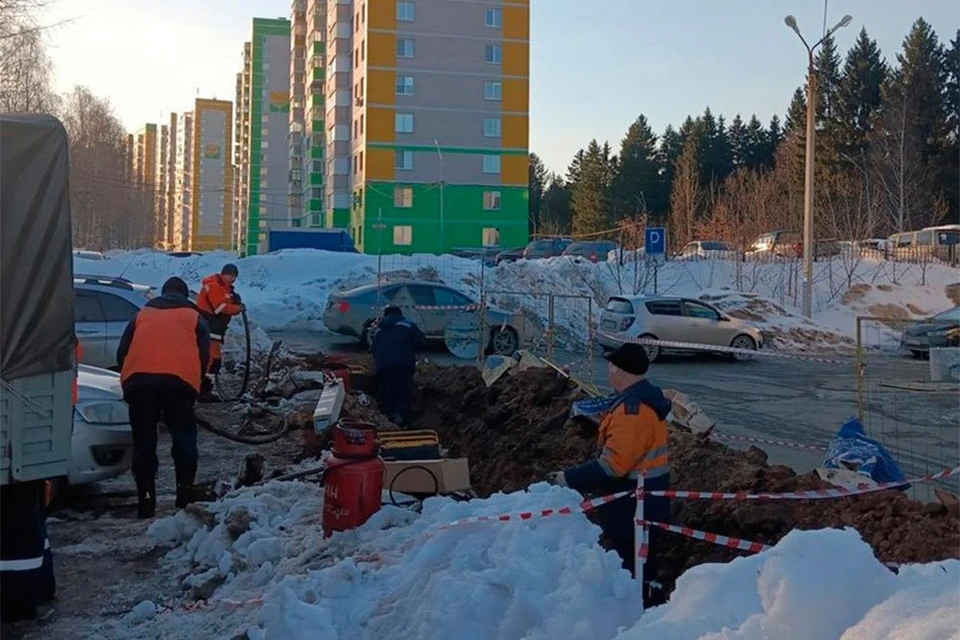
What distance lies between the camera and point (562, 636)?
4.13m

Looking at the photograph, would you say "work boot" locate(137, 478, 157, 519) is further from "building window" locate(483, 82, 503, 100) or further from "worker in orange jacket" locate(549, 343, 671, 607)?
"building window" locate(483, 82, 503, 100)

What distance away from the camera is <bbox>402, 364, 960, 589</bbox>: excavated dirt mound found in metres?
5.76

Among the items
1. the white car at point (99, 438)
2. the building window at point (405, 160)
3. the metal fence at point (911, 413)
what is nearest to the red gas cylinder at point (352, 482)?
the white car at point (99, 438)

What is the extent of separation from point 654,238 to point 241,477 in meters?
16.9

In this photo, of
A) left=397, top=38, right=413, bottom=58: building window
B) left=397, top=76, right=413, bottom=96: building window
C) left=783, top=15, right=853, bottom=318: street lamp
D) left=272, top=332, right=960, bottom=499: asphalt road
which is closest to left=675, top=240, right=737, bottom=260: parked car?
left=783, top=15, right=853, bottom=318: street lamp

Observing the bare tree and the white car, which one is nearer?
the white car

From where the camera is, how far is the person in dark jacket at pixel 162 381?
7.46 metres

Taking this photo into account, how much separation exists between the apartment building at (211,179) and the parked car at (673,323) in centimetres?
11822

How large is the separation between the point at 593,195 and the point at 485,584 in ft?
251

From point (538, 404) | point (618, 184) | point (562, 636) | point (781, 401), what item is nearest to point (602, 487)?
point (562, 636)

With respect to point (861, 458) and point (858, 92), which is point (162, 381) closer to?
point (861, 458)

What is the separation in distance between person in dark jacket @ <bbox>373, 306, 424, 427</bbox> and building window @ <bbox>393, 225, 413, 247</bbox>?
5586cm

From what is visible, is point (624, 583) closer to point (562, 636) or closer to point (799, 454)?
point (562, 636)

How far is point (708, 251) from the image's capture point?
41.1 m
